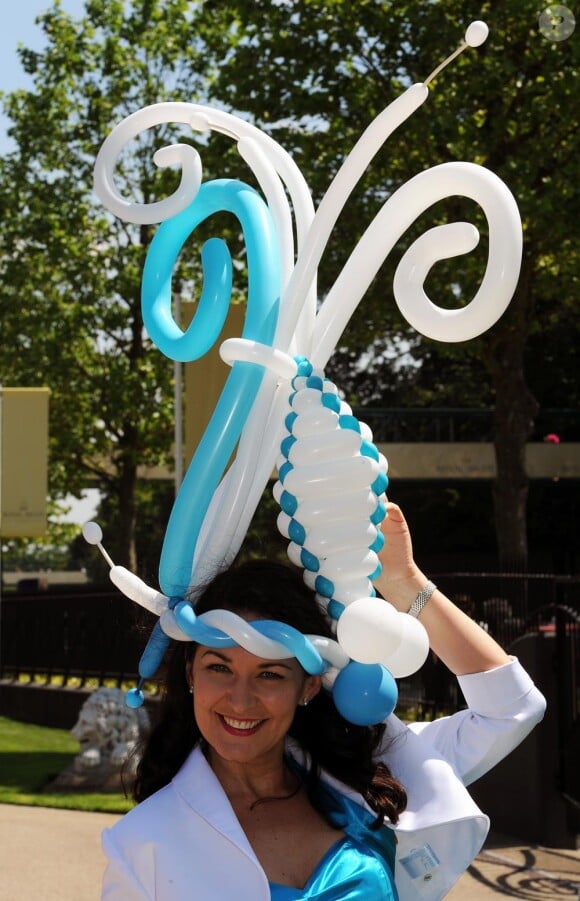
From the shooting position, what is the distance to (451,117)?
15.9 metres

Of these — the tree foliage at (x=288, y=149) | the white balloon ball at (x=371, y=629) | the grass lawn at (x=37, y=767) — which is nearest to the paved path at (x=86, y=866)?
the grass lawn at (x=37, y=767)

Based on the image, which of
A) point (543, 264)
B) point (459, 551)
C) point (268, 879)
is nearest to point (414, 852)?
point (268, 879)

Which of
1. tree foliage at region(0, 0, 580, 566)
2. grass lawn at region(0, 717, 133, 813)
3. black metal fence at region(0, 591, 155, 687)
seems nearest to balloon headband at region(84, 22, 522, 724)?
grass lawn at region(0, 717, 133, 813)

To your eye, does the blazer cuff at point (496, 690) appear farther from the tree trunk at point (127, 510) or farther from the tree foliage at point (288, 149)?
the tree trunk at point (127, 510)

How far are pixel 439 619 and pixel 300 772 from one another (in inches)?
16.3

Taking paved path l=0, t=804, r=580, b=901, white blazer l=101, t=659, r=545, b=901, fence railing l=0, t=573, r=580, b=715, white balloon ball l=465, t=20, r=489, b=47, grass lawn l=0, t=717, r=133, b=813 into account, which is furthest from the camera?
fence railing l=0, t=573, r=580, b=715

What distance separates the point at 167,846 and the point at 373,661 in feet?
1.54

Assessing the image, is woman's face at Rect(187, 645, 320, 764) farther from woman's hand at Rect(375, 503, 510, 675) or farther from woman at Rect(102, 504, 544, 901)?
woman's hand at Rect(375, 503, 510, 675)

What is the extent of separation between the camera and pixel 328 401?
95.7 inches

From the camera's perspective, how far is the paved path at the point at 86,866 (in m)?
6.38

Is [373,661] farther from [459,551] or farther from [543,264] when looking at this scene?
[459,551]

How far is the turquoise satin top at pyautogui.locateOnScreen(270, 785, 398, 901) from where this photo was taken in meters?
2.29

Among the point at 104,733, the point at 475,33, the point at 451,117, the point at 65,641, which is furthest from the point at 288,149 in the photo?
the point at 475,33

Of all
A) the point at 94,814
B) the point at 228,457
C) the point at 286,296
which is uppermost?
the point at 286,296
